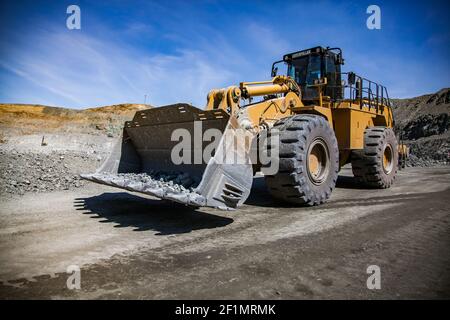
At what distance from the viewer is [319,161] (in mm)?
5891

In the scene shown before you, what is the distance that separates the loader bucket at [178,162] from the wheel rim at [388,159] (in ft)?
19.2

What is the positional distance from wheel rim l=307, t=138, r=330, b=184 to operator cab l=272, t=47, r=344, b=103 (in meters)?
1.99

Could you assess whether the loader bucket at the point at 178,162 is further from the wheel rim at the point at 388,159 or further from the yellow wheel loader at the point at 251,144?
the wheel rim at the point at 388,159

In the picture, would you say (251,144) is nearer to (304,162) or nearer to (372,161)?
(304,162)

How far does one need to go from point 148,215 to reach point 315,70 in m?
5.22

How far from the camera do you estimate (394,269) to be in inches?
110

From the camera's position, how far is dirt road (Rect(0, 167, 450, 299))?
2453mm

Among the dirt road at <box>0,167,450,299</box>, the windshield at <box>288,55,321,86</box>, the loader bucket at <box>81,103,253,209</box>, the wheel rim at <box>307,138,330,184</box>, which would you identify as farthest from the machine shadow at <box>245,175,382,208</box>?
the windshield at <box>288,55,321,86</box>

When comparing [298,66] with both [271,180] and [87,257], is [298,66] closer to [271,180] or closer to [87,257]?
[271,180]

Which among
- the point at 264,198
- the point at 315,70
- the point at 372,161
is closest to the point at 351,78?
the point at 315,70

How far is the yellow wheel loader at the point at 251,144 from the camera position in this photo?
418 cm

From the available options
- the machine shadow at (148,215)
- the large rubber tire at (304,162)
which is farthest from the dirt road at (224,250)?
the large rubber tire at (304,162)

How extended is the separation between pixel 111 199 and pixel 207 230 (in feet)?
9.85

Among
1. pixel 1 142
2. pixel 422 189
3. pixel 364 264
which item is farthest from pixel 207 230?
pixel 1 142
